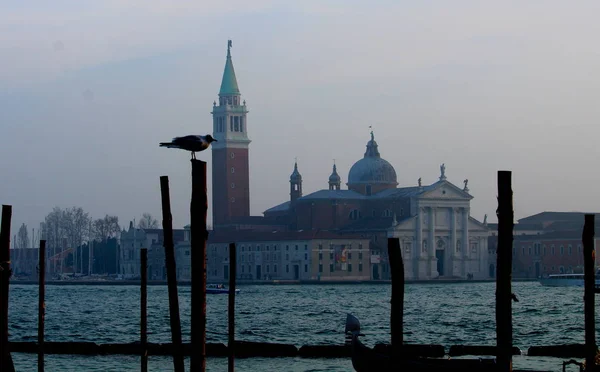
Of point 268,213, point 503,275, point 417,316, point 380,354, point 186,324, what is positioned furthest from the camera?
point 268,213

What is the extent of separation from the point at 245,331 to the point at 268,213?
64040 mm

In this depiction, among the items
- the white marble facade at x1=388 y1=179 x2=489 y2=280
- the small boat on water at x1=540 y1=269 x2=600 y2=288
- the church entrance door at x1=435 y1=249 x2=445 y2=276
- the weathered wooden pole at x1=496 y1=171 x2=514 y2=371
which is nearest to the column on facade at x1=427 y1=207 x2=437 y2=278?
the white marble facade at x1=388 y1=179 x2=489 y2=280

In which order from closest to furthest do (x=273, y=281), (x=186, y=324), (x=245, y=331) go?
(x=245, y=331), (x=186, y=324), (x=273, y=281)

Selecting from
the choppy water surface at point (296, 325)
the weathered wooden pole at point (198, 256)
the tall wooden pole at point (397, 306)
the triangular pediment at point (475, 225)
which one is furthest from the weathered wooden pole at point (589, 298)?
the triangular pediment at point (475, 225)

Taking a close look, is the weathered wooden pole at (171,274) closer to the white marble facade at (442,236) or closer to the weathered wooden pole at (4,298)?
the weathered wooden pole at (4,298)

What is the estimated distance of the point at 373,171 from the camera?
302ft

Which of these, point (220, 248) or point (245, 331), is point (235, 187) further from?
point (245, 331)

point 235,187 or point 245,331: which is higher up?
point 235,187

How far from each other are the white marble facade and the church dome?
6.65 meters

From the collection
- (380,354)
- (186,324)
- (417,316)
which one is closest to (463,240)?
(417,316)

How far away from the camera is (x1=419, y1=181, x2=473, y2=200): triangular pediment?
279 feet

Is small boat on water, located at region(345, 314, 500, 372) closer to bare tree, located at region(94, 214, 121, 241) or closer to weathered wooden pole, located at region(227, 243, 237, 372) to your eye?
weathered wooden pole, located at region(227, 243, 237, 372)

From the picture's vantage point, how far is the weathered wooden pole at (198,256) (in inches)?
409

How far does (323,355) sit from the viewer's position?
21.5m
